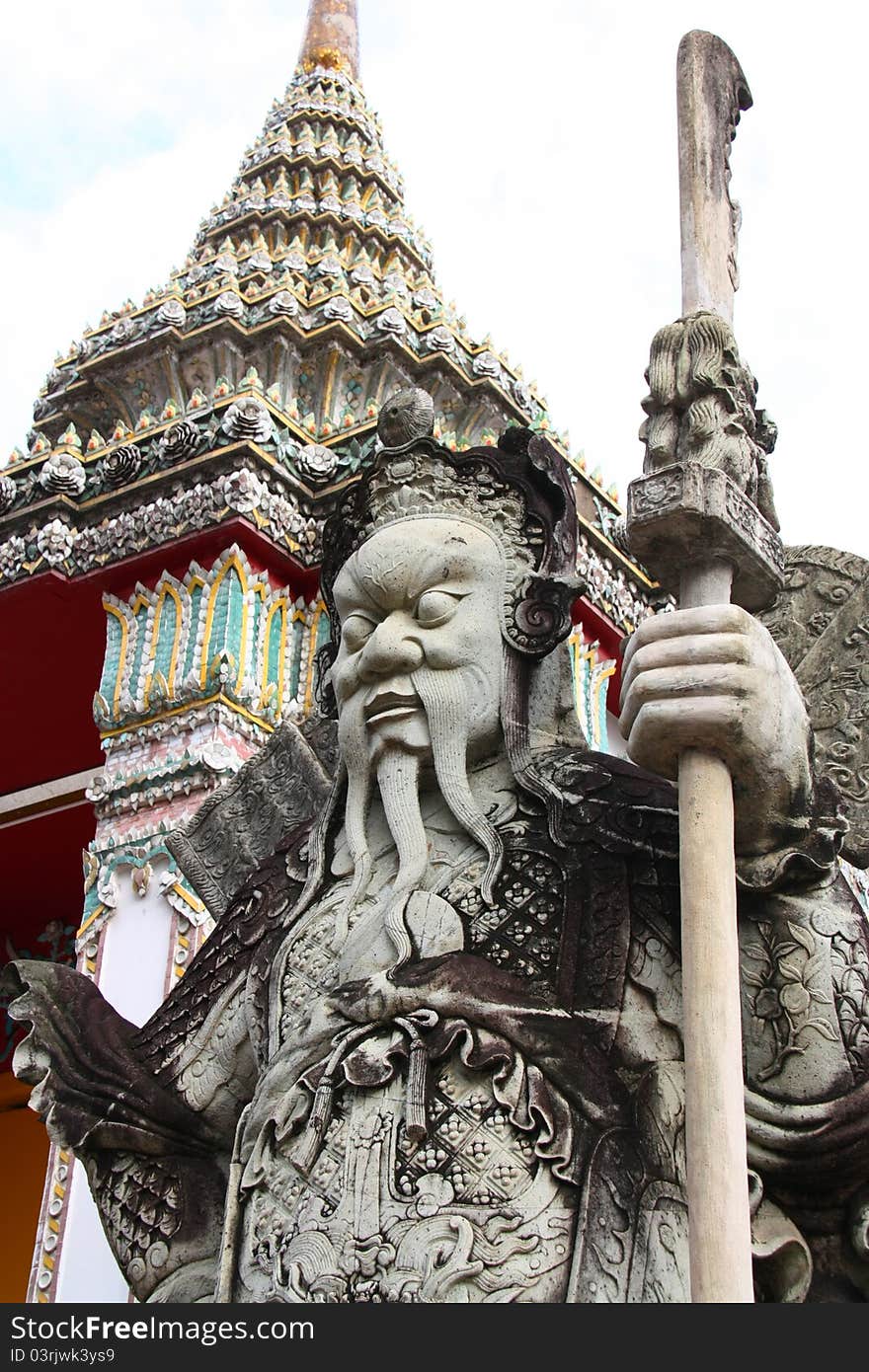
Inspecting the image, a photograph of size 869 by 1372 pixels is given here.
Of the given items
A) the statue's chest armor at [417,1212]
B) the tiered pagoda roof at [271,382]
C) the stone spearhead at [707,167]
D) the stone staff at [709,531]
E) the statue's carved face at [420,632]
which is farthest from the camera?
the tiered pagoda roof at [271,382]

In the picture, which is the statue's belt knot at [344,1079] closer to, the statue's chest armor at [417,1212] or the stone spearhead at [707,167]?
the statue's chest armor at [417,1212]

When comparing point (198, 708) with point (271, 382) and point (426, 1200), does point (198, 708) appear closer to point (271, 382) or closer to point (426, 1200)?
point (271, 382)

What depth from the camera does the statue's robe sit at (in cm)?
348

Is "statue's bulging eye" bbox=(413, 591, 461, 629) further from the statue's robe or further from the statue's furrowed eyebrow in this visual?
the statue's robe

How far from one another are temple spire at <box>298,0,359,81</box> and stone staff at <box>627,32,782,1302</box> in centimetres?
904

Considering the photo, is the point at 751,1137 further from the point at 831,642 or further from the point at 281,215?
the point at 281,215

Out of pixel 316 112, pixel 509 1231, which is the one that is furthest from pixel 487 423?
pixel 509 1231

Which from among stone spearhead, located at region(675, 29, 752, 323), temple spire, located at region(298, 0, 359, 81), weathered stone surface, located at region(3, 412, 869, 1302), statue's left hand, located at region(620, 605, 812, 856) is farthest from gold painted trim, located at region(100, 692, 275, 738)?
temple spire, located at region(298, 0, 359, 81)

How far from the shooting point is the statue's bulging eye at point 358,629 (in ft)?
14.1

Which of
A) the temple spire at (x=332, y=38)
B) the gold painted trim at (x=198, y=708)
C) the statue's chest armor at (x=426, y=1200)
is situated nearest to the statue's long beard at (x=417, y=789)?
the statue's chest armor at (x=426, y=1200)

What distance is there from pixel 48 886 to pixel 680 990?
765 centimetres

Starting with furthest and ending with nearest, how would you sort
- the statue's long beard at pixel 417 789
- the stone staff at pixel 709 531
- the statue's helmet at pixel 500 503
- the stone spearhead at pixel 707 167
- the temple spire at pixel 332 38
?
1. the temple spire at pixel 332 38
2. the statue's helmet at pixel 500 503
3. the statue's long beard at pixel 417 789
4. the stone spearhead at pixel 707 167
5. the stone staff at pixel 709 531

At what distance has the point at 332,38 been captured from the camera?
12945 millimetres

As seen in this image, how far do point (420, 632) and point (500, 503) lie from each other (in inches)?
17.8
